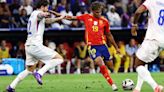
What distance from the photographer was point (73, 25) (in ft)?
97.7

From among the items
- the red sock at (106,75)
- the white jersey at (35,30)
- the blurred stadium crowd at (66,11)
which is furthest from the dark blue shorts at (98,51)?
the blurred stadium crowd at (66,11)

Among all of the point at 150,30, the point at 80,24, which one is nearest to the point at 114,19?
the point at 80,24

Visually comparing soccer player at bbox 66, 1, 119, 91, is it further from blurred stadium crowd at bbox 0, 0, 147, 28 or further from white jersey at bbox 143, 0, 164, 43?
blurred stadium crowd at bbox 0, 0, 147, 28

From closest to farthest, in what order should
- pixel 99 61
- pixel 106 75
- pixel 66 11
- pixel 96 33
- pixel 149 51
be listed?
pixel 149 51, pixel 106 75, pixel 99 61, pixel 96 33, pixel 66 11

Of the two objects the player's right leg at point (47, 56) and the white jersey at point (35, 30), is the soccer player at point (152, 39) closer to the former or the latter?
the player's right leg at point (47, 56)

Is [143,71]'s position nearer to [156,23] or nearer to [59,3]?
[156,23]

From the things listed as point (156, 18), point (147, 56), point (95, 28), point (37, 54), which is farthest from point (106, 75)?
point (156, 18)

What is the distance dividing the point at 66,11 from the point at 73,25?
79 cm

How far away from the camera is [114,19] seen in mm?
29844

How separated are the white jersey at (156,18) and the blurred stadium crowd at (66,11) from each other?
16.1 metres

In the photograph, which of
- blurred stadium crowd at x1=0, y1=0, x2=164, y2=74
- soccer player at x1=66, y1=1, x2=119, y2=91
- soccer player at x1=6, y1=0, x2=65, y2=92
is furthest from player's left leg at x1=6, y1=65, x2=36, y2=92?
blurred stadium crowd at x1=0, y1=0, x2=164, y2=74

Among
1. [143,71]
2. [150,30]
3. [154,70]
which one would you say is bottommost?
[154,70]

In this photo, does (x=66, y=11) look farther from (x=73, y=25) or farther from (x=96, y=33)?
(x=96, y=33)

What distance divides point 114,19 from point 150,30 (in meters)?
16.8
